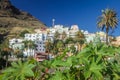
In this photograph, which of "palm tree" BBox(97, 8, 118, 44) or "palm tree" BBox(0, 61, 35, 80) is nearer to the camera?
"palm tree" BBox(0, 61, 35, 80)

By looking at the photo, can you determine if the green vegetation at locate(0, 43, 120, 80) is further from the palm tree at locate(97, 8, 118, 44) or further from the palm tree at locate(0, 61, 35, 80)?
the palm tree at locate(97, 8, 118, 44)

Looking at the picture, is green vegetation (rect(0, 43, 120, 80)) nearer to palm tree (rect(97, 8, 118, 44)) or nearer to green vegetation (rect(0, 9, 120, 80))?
green vegetation (rect(0, 9, 120, 80))

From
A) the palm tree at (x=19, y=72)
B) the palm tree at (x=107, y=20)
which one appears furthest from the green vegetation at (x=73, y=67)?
the palm tree at (x=107, y=20)

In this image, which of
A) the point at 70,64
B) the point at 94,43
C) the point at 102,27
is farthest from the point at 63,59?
the point at 102,27

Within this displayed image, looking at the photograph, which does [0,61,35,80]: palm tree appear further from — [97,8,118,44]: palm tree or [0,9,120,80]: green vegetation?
[97,8,118,44]: palm tree

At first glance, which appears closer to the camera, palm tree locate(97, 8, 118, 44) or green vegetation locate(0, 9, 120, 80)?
green vegetation locate(0, 9, 120, 80)

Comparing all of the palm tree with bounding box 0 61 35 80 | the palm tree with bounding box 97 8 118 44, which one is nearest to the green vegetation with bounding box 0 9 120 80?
the palm tree with bounding box 0 61 35 80

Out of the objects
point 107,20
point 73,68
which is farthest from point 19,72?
point 107,20

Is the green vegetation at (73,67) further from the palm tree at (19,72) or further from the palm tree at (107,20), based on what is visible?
the palm tree at (107,20)

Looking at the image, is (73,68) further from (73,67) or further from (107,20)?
(107,20)

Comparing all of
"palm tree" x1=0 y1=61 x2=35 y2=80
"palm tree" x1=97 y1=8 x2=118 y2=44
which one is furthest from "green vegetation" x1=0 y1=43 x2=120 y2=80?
"palm tree" x1=97 y1=8 x2=118 y2=44

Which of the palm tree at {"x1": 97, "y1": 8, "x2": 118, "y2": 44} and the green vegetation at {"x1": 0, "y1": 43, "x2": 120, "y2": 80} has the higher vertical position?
the palm tree at {"x1": 97, "y1": 8, "x2": 118, "y2": 44}

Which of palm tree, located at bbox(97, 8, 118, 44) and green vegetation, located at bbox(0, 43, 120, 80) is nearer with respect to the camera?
green vegetation, located at bbox(0, 43, 120, 80)

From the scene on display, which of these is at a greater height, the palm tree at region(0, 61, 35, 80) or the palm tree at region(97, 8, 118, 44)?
the palm tree at region(97, 8, 118, 44)
